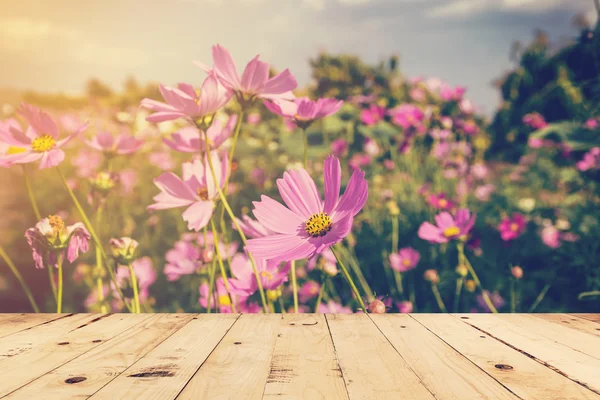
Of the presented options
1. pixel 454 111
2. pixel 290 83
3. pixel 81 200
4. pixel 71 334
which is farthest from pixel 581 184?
pixel 81 200

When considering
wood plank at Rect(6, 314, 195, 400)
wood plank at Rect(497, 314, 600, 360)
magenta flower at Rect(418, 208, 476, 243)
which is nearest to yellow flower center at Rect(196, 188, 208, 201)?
wood plank at Rect(6, 314, 195, 400)

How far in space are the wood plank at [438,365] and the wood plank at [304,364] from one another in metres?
0.10

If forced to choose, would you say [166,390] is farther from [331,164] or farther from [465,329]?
[465,329]

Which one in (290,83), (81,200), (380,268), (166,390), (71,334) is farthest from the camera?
(81,200)

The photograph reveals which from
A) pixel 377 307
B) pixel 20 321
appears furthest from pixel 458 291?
pixel 20 321

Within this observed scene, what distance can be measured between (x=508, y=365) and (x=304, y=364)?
27cm

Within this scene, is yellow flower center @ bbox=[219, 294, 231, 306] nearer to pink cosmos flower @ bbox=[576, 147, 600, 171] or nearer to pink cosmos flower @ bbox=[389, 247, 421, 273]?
pink cosmos flower @ bbox=[389, 247, 421, 273]

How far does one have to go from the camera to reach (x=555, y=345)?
0.83m

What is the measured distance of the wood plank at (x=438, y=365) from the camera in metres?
0.63

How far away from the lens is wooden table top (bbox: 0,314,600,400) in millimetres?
634

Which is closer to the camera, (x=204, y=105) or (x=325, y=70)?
(x=204, y=105)

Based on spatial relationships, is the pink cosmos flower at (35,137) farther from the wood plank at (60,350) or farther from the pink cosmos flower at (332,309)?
the pink cosmos flower at (332,309)

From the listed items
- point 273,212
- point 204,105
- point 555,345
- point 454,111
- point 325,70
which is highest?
point 325,70

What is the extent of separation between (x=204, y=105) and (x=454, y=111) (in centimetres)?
128
